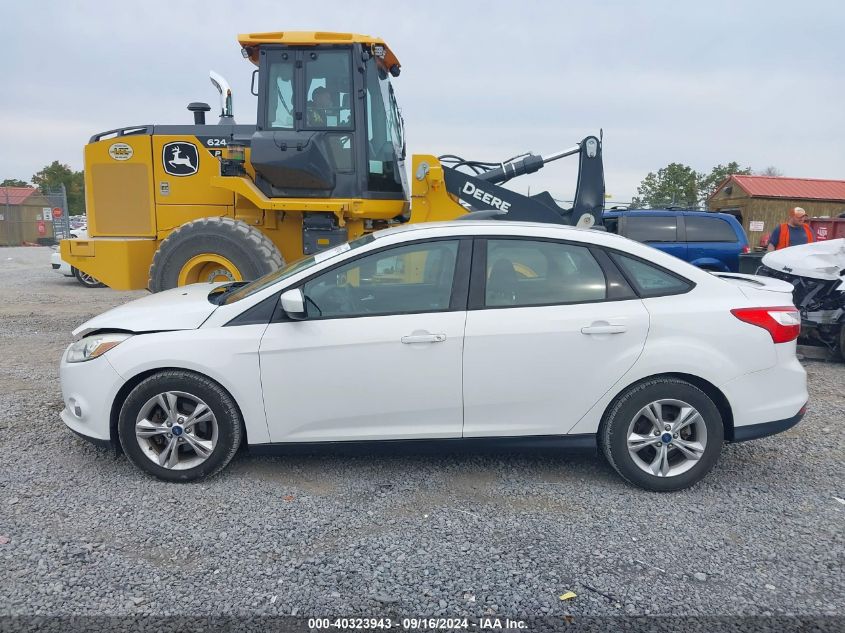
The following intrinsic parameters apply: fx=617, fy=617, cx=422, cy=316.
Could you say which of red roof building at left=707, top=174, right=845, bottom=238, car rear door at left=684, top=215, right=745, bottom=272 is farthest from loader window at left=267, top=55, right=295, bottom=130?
red roof building at left=707, top=174, right=845, bottom=238

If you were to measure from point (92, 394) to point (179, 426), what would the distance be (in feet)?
1.85

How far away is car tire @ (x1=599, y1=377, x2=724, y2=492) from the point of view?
3672 mm

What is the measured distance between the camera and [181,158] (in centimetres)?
748

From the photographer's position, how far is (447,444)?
147 inches

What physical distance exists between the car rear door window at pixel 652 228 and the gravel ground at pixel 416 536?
21.6 ft

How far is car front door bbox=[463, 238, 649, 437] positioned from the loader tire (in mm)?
3704

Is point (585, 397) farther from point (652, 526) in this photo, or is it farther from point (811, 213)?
point (811, 213)

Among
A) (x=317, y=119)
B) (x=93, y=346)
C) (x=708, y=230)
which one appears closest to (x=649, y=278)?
(x=93, y=346)

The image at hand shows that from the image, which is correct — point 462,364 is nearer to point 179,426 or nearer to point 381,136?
point 179,426

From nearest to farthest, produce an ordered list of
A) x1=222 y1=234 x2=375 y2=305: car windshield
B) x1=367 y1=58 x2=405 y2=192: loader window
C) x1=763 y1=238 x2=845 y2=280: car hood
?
x1=222 y1=234 x2=375 y2=305: car windshield → x1=367 y1=58 x2=405 y2=192: loader window → x1=763 y1=238 x2=845 y2=280: car hood

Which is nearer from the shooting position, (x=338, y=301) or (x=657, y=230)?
(x=338, y=301)

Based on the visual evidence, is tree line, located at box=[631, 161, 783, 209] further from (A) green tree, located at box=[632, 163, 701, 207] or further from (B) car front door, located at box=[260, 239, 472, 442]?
(B) car front door, located at box=[260, 239, 472, 442]

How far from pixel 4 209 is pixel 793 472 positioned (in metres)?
35.9

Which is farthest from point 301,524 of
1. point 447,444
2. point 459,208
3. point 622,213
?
point 622,213
